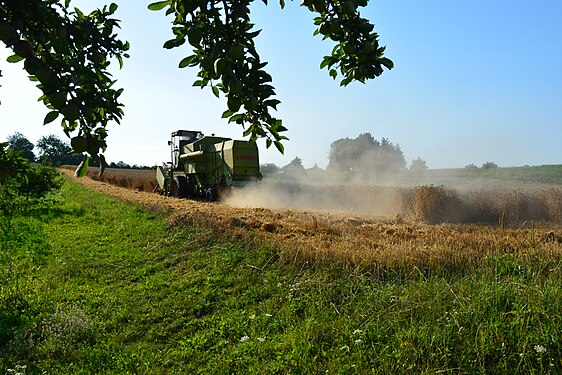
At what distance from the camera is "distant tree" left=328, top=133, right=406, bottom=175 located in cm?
3128

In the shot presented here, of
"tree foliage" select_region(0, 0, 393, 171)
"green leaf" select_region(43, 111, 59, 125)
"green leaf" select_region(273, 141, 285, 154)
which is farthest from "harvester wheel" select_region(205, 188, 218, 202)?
"green leaf" select_region(43, 111, 59, 125)

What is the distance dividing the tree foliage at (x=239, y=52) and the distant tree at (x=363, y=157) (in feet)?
91.5

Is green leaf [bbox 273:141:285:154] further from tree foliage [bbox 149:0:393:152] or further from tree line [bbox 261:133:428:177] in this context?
tree line [bbox 261:133:428:177]

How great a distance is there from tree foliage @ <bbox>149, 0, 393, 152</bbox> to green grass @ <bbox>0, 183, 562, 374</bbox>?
2144mm

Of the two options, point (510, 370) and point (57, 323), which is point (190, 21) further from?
point (57, 323)

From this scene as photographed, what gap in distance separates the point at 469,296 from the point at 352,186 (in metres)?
13.8

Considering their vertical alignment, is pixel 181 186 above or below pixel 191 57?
below

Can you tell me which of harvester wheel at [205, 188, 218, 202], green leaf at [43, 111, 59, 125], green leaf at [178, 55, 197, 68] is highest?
green leaf at [178, 55, 197, 68]

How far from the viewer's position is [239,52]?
1.61 meters

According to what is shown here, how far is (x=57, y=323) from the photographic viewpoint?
15.9 ft

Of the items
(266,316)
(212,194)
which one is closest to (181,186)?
(212,194)

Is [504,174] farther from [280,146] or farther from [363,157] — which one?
[280,146]

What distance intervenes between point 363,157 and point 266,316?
29678mm

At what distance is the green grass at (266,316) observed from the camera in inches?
132
